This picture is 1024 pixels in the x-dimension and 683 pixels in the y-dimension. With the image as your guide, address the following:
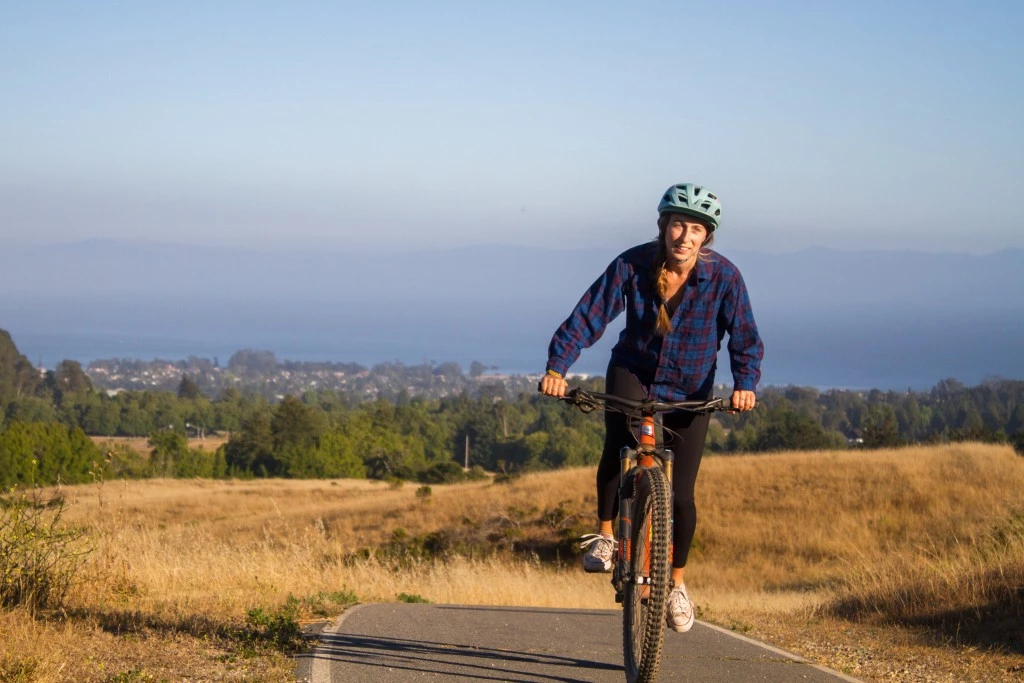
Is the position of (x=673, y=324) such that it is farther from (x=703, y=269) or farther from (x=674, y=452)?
(x=674, y=452)

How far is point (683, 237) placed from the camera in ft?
16.6

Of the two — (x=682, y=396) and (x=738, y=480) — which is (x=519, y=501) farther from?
(x=682, y=396)

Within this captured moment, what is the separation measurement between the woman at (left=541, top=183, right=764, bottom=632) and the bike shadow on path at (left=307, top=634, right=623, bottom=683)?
0.69 m

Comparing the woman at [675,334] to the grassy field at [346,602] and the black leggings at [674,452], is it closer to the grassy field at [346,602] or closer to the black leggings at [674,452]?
the black leggings at [674,452]

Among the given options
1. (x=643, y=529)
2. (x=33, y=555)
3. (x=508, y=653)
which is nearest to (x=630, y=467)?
(x=643, y=529)

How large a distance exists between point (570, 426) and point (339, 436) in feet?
55.8

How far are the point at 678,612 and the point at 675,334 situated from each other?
1298 mm

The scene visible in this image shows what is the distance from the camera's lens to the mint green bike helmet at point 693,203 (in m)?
5.02

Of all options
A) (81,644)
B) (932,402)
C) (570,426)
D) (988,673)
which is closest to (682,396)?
(988,673)

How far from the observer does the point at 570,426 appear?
79.9m

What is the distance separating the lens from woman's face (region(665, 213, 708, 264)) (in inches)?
199

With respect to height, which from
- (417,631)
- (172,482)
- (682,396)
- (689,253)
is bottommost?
(172,482)

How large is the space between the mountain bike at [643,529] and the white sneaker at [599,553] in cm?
11

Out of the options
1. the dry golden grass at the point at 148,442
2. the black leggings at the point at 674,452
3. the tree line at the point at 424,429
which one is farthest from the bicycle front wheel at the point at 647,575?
the dry golden grass at the point at 148,442
